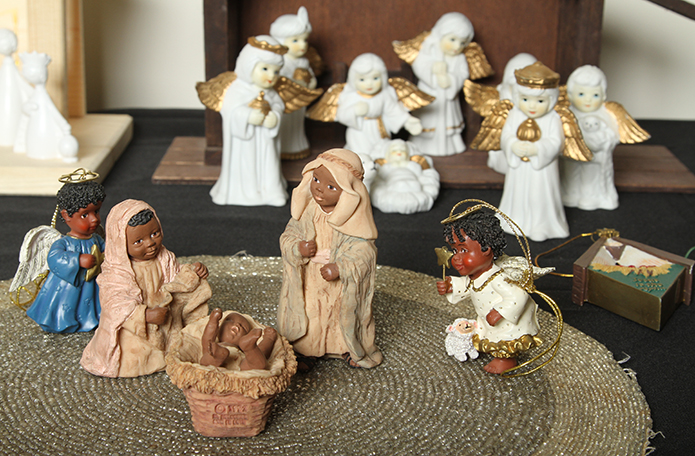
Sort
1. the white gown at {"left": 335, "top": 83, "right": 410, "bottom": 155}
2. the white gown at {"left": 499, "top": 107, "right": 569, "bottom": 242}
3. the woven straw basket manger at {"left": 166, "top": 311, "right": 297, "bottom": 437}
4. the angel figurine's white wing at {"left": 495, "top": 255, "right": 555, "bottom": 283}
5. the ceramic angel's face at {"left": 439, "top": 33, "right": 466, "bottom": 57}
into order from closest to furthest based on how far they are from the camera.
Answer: the woven straw basket manger at {"left": 166, "top": 311, "right": 297, "bottom": 437} → the angel figurine's white wing at {"left": 495, "top": 255, "right": 555, "bottom": 283} → the white gown at {"left": 499, "top": 107, "right": 569, "bottom": 242} → the white gown at {"left": 335, "top": 83, "right": 410, "bottom": 155} → the ceramic angel's face at {"left": 439, "top": 33, "right": 466, "bottom": 57}

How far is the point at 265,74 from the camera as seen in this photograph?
464cm

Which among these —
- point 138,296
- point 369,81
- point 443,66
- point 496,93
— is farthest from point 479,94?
point 138,296

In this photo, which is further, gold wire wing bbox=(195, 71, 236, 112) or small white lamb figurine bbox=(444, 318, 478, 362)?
gold wire wing bbox=(195, 71, 236, 112)

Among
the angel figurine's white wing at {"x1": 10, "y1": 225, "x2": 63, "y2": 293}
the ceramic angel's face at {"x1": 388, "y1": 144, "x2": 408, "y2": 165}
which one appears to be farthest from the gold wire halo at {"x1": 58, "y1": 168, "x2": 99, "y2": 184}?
the ceramic angel's face at {"x1": 388, "y1": 144, "x2": 408, "y2": 165}

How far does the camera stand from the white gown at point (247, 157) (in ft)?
15.6

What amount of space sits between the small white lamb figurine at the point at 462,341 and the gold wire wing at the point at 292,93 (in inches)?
90.5

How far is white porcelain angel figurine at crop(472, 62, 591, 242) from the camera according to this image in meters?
4.30

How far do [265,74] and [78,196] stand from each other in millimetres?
1829

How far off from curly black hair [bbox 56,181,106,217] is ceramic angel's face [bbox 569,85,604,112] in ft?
9.50

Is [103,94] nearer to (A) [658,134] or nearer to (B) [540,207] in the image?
(B) [540,207]

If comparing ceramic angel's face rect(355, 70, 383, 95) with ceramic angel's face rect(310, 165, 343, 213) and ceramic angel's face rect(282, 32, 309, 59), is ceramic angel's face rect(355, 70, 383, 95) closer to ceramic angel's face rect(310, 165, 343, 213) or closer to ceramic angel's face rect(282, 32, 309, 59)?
ceramic angel's face rect(282, 32, 309, 59)

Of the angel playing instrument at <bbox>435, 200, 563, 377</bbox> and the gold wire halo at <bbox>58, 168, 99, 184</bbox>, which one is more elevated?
the gold wire halo at <bbox>58, 168, 99, 184</bbox>

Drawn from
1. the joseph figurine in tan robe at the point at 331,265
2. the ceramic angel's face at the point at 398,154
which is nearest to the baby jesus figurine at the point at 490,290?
the joseph figurine in tan robe at the point at 331,265

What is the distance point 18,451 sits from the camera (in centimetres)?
259
